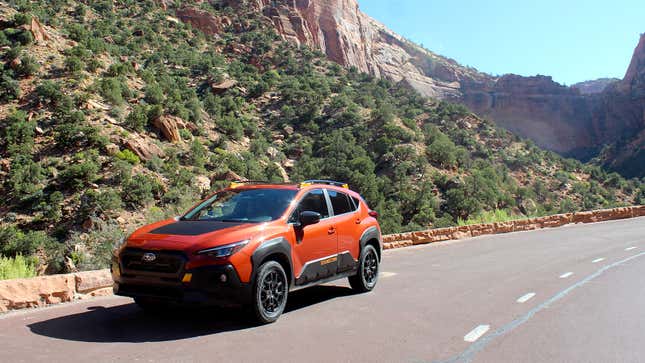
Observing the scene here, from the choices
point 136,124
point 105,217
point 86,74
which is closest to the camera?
point 105,217

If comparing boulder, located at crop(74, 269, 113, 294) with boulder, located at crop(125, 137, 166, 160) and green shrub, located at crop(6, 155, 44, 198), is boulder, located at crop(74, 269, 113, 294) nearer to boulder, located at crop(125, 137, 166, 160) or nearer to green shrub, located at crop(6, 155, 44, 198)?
green shrub, located at crop(6, 155, 44, 198)

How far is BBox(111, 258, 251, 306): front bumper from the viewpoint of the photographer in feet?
18.7

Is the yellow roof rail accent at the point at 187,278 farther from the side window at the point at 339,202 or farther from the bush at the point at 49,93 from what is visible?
the bush at the point at 49,93

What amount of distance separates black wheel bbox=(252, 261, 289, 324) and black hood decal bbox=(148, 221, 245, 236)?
701 millimetres

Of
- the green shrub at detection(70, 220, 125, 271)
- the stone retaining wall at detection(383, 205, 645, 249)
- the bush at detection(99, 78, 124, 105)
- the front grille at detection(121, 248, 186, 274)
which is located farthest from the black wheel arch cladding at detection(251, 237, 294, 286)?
the bush at detection(99, 78, 124, 105)

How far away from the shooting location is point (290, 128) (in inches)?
1796

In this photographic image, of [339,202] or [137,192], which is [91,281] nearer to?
[339,202]

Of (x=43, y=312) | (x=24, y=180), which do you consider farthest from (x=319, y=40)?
(x=43, y=312)

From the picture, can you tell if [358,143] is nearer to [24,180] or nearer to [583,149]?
[24,180]

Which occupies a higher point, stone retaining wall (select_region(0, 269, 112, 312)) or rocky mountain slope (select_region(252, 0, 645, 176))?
rocky mountain slope (select_region(252, 0, 645, 176))

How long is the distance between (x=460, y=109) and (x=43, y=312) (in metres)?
59.0

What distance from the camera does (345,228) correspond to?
8109mm

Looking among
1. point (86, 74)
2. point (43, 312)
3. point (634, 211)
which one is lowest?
point (634, 211)

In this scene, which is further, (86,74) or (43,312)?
(86,74)
